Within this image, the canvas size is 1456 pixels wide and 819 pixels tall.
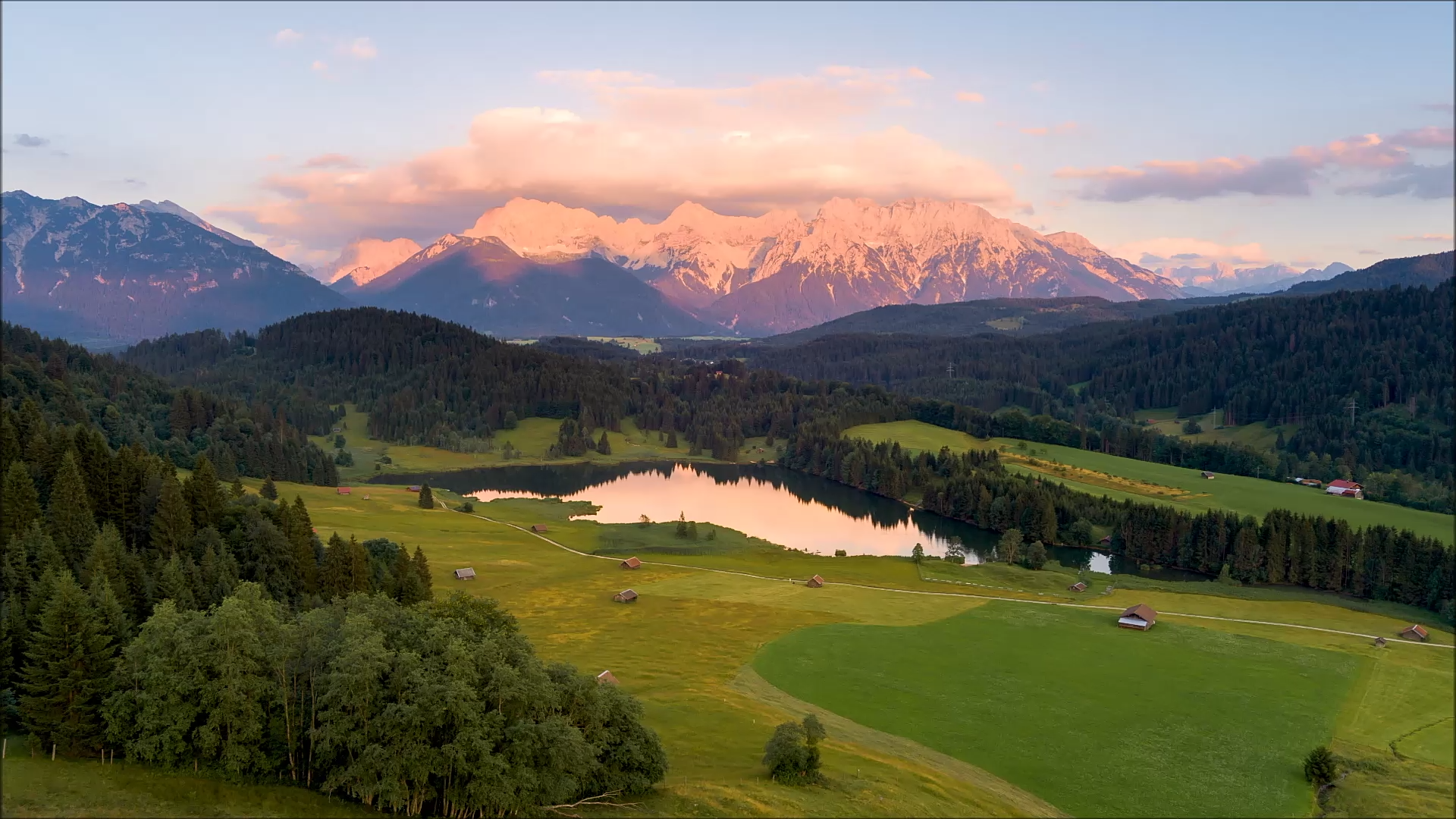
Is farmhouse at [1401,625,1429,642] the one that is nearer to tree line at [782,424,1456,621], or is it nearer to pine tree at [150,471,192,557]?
tree line at [782,424,1456,621]

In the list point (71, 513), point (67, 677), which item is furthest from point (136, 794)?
point (71, 513)

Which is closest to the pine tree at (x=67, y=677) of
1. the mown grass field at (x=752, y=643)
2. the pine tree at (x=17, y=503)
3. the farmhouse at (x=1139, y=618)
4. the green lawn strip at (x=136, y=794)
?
the green lawn strip at (x=136, y=794)

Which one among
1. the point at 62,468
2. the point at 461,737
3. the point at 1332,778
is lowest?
the point at 1332,778

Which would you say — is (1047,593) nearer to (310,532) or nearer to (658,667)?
(658,667)

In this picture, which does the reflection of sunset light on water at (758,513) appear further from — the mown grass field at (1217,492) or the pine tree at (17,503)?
the pine tree at (17,503)

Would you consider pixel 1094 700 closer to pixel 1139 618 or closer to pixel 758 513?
pixel 1139 618

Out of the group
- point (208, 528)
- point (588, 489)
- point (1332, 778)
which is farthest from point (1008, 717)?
point (588, 489)
